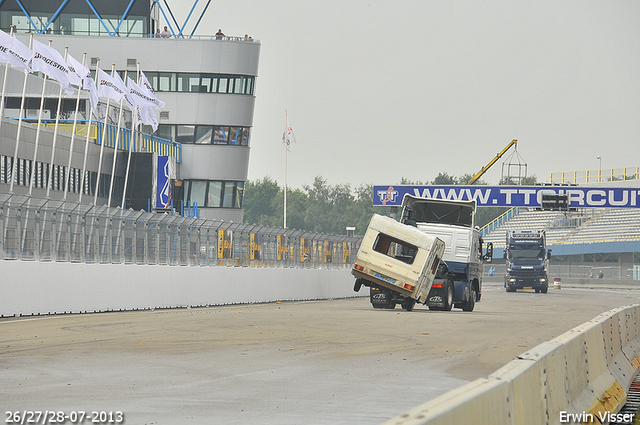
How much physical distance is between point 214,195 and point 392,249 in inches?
1779

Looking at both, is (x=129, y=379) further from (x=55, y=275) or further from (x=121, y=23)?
(x=121, y=23)

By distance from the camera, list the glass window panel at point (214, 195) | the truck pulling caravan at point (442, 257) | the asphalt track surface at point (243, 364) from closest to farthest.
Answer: the asphalt track surface at point (243, 364)
the truck pulling caravan at point (442, 257)
the glass window panel at point (214, 195)

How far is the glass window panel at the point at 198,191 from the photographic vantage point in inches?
2813

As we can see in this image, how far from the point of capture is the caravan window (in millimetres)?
27609

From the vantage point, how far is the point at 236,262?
32.6 m

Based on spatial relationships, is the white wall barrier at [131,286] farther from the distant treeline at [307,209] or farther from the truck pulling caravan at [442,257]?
the distant treeline at [307,209]

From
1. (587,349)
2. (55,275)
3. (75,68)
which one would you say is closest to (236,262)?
(55,275)

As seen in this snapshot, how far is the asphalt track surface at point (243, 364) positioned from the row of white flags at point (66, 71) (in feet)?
57.4

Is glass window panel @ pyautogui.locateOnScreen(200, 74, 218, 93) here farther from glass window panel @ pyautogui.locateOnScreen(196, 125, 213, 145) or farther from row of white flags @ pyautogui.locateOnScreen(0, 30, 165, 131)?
row of white flags @ pyautogui.locateOnScreen(0, 30, 165, 131)

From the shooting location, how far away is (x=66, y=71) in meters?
40.8

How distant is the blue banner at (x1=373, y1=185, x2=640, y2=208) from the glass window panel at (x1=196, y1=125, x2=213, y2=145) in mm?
12963

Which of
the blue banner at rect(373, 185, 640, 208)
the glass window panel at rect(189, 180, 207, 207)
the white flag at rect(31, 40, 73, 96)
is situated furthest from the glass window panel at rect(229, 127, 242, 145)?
the white flag at rect(31, 40, 73, 96)

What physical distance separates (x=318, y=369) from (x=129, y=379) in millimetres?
2539

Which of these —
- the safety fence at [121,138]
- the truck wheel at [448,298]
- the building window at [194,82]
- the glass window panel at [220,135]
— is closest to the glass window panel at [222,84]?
the building window at [194,82]
